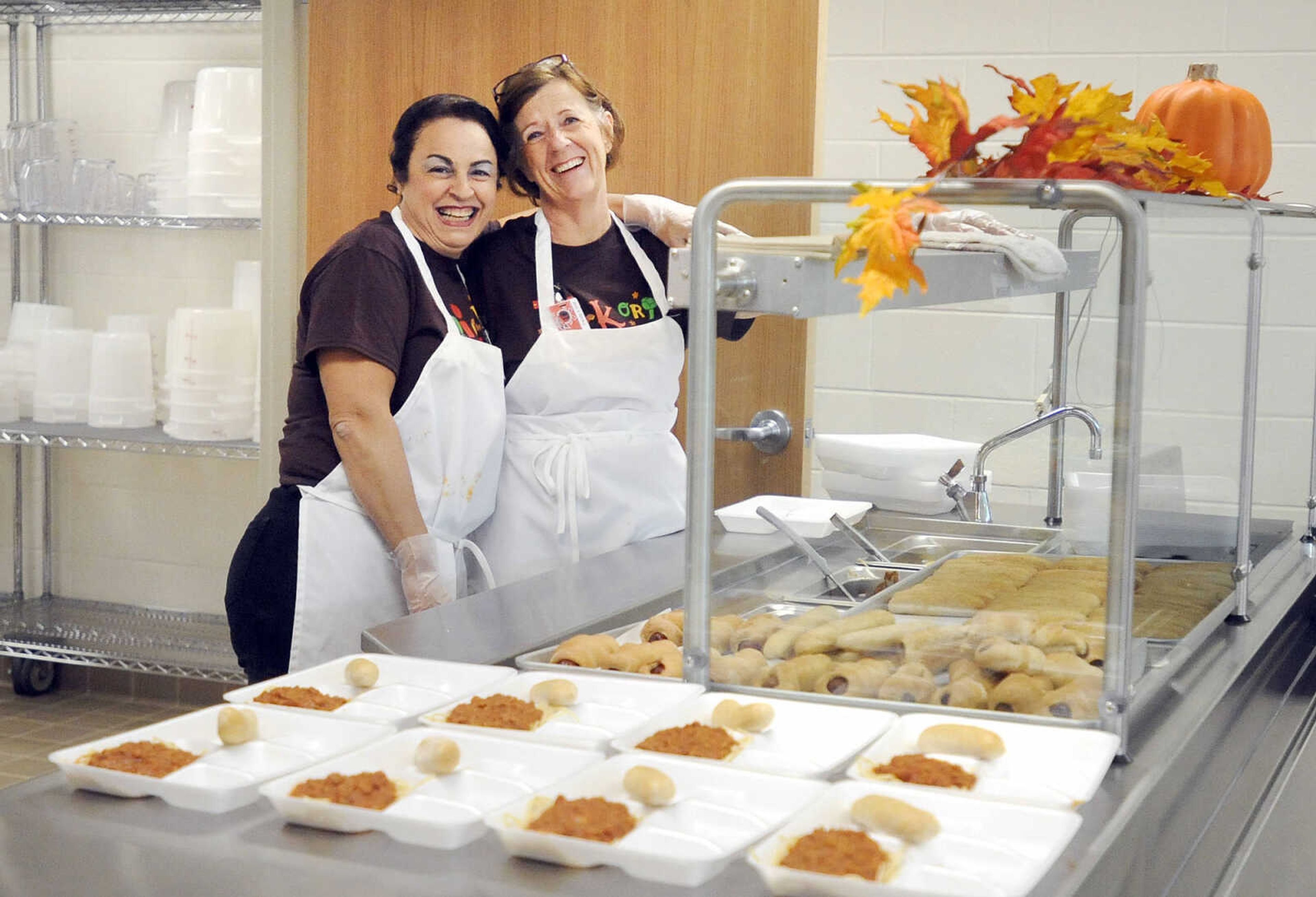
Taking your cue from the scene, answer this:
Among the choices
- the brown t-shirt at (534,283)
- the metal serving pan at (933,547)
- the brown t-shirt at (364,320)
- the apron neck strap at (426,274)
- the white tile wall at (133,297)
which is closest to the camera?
the metal serving pan at (933,547)

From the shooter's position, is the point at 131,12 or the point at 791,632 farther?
the point at 131,12

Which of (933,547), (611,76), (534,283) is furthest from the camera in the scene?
(611,76)

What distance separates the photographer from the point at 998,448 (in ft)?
4.71

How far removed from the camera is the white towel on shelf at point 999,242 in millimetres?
1245

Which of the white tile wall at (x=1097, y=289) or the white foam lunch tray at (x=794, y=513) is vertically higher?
Result: the white tile wall at (x=1097, y=289)

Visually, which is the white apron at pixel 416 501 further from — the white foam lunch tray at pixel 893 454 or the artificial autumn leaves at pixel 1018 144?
the artificial autumn leaves at pixel 1018 144

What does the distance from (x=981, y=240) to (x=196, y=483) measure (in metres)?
2.99

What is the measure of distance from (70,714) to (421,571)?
1972mm

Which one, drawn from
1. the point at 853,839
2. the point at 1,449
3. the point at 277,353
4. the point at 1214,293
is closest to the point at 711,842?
the point at 853,839

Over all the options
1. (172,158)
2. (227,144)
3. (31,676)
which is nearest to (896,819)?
(227,144)

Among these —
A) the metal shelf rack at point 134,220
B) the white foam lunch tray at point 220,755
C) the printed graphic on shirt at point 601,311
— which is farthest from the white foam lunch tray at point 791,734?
the metal shelf rack at point 134,220

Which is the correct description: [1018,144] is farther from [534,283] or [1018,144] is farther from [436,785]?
[534,283]

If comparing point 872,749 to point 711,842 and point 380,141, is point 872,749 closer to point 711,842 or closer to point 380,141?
point 711,842

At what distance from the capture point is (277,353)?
128 inches
